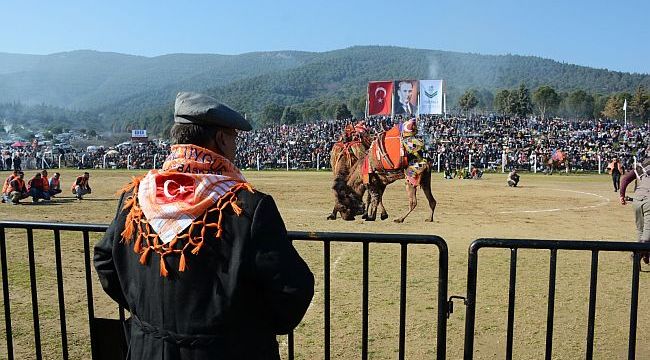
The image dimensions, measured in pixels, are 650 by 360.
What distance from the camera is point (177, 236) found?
6.60ft

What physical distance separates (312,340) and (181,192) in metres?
3.59

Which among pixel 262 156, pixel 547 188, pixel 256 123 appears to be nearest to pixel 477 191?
pixel 547 188

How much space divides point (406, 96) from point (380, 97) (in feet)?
8.40

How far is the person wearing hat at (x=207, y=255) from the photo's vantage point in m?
1.97

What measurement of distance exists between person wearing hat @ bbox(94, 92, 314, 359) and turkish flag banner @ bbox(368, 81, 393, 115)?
5217cm

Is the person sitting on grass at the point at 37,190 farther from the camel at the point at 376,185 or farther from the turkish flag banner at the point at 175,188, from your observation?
the turkish flag banner at the point at 175,188

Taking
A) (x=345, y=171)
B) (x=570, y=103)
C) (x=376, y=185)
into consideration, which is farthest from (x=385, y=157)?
(x=570, y=103)

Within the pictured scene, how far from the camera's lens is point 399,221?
13.2m

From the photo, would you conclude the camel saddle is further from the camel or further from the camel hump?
the camel

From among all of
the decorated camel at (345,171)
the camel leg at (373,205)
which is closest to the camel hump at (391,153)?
the decorated camel at (345,171)

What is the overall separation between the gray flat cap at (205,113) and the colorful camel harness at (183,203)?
11 cm

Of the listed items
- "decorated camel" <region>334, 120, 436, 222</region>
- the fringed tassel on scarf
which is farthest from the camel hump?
the fringed tassel on scarf

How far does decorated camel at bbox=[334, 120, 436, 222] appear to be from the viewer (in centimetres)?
1274

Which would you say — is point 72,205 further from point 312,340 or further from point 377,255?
point 312,340
